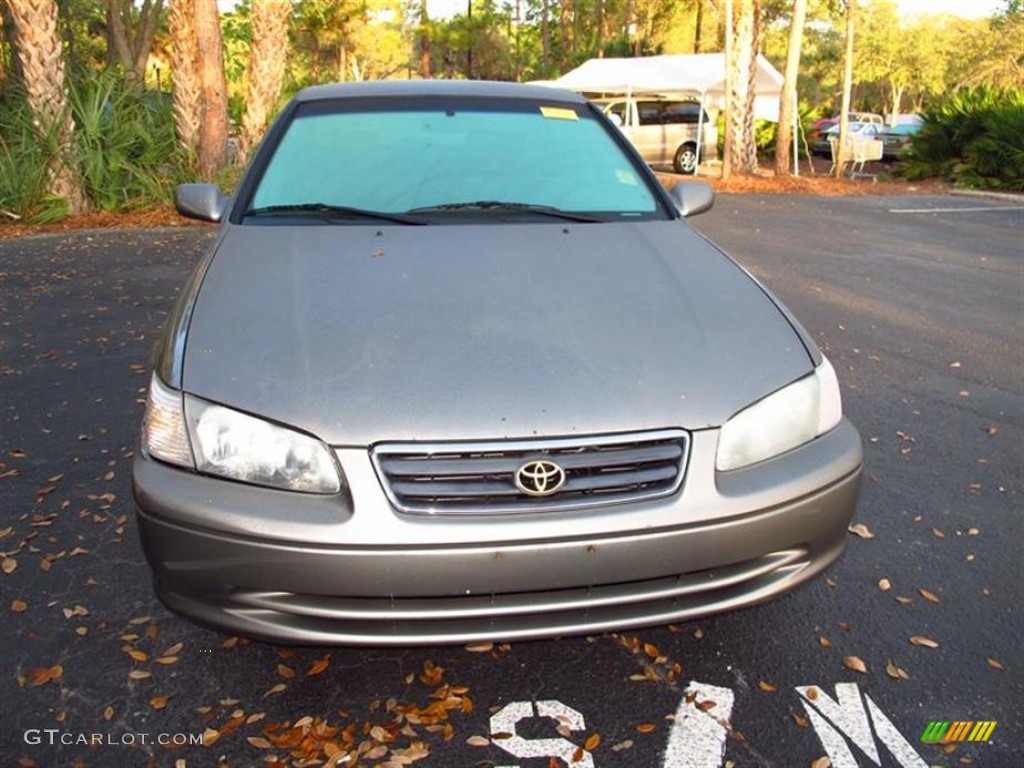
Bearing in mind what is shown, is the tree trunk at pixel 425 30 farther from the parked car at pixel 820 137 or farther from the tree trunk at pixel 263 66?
the tree trunk at pixel 263 66

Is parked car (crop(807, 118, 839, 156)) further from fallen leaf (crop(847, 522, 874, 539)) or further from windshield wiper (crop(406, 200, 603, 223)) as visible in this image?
windshield wiper (crop(406, 200, 603, 223))

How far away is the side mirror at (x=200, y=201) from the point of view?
350 cm

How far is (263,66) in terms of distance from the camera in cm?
1234

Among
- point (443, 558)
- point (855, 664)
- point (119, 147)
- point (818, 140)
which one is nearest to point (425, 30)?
point (818, 140)

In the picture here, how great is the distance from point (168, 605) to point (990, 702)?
2.20 metres

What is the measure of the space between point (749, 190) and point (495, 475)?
660 inches

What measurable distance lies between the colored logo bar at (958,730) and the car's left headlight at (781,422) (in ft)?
2.65

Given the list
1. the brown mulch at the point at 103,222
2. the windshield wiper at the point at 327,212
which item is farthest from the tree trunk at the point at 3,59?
the windshield wiper at the point at 327,212

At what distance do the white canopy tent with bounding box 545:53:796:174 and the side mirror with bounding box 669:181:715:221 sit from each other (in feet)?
61.8

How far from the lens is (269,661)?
240 cm

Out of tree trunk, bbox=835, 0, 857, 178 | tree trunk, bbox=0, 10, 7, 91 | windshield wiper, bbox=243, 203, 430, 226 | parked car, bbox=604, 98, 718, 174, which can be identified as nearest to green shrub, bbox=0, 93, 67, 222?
tree trunk, bbox=0, 10, 7, 91

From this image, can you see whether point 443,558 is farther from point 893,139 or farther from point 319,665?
point 893,139

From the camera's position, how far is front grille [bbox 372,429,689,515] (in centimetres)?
193

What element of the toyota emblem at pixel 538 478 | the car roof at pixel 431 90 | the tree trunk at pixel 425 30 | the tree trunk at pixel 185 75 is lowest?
the toyota emblem at pixel 538 478
